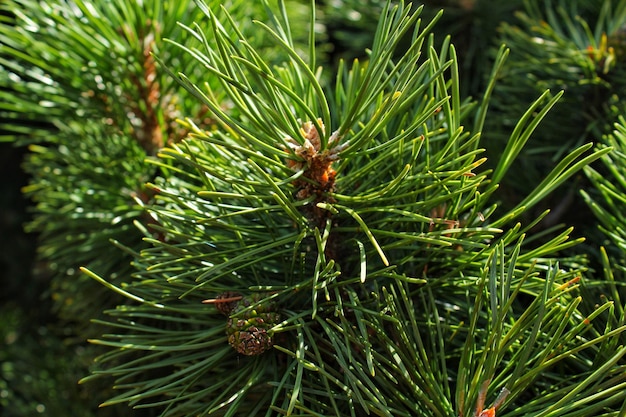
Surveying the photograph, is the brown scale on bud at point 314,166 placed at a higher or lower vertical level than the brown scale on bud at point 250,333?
higher

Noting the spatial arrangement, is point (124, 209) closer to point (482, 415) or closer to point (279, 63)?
point (279, 63)

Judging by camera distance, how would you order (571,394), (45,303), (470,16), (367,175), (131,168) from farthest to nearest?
(45,303), (470,16), (131,168), (367,175), (571,394)

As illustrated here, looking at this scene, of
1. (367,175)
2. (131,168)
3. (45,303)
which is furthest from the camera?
(45,303)

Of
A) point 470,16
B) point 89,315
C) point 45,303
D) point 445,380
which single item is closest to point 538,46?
point 470,16

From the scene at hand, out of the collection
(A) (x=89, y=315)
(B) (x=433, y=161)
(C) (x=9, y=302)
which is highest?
(B) (x=433, y=161)

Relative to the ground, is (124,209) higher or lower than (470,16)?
lower

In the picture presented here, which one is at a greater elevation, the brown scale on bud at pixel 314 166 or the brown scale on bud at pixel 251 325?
the brown scale on bud at pixel 314 166

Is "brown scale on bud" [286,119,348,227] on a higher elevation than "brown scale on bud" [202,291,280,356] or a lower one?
higher

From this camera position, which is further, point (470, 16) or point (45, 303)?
point (45, 303)

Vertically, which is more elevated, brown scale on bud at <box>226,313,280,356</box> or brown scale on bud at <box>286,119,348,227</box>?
brown scale on bud at <box>286,119,348,227</box>

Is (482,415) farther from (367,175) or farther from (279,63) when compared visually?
(279,63)
